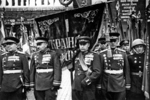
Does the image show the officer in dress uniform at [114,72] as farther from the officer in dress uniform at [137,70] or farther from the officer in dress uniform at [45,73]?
the officer in dress uniform at [45,73]

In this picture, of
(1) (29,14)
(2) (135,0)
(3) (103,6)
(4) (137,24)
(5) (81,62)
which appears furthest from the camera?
(1) (29,14)

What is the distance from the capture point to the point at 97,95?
474cm

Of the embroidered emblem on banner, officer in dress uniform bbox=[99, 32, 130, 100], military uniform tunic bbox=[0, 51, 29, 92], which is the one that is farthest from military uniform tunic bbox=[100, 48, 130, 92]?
military uniform tunic bbox=[0, 51, 29, 92]

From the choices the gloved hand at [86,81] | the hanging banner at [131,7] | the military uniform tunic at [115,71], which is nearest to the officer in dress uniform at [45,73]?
the gloved hand at [86,81]

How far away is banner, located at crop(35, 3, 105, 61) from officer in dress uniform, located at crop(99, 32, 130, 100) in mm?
498

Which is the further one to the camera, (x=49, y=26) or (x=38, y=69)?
(x=49, y=26)

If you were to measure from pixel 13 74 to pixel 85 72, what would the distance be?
155 centimetres

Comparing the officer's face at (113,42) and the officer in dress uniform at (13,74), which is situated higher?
Answer: the officer's face at (113,42)

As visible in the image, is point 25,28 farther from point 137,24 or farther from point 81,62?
point 81,62

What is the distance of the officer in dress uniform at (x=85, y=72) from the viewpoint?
4312 millimetres

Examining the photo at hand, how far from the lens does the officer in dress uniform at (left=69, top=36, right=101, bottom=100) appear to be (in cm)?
431

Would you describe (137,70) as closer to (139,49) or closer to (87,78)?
(139,49)

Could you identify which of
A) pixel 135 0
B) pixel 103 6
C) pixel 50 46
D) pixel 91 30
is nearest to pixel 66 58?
pixel 50 46

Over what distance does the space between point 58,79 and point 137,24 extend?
6551mm
